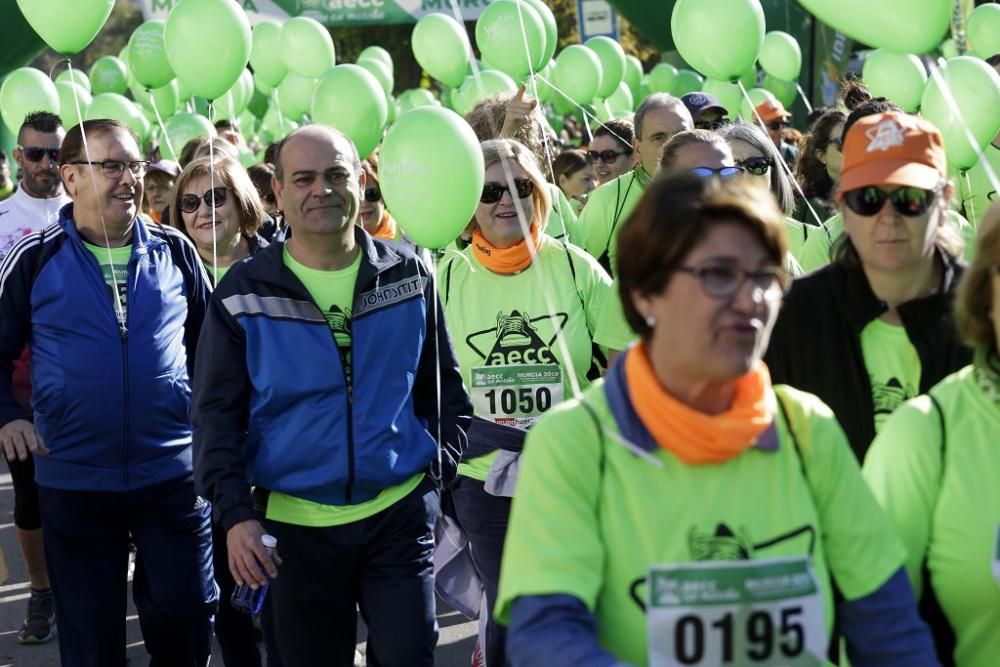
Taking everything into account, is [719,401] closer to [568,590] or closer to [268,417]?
[568,590]

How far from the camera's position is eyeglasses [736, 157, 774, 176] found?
5586mm

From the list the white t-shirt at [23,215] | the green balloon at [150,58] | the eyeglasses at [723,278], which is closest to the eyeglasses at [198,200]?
the white t-shirt at [23,215]

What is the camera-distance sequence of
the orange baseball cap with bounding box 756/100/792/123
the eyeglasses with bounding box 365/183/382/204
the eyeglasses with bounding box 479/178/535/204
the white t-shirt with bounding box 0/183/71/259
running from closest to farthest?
the eyeglasses with bounding box 479/178/535/204, the white t-shirt with bounding box 0/183/71/259, the eyeglasses with bounding box 365/183/382/204, the orange baseball cap with bounding box 756/100/792/123

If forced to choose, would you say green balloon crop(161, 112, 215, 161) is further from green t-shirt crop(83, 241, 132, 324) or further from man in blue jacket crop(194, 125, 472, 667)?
man in blue jacket crop(194, 125, 472, 667)

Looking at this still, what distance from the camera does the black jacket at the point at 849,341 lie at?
3246 millimetres

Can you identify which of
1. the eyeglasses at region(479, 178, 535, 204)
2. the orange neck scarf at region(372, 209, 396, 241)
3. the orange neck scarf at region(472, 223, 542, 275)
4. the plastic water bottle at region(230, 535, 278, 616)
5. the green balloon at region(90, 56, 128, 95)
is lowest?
the plastic water bottle at region(230, 535, 278, 616)

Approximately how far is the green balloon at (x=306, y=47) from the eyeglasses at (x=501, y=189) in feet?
17.4

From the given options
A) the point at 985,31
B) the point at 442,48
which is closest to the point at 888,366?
the point at 985,31

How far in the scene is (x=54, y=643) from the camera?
655 cm

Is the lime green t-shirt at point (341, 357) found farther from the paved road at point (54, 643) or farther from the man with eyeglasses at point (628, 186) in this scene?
the paved road at point (54, 643)

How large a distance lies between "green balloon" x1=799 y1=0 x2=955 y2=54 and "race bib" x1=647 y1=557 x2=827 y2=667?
7.64 ft

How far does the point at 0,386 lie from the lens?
4855mm

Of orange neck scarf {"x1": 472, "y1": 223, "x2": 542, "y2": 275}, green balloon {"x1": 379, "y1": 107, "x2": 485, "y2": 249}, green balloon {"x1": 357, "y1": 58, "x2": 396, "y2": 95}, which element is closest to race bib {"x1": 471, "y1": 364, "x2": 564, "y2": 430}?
orange neck scarf {"x1": 472, "y1": 223, "x2": 542, "y2": 275}

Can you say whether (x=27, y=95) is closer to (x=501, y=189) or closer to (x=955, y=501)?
(x=501, y=189)
